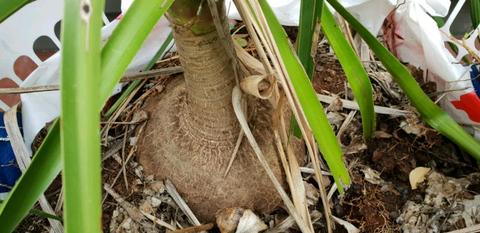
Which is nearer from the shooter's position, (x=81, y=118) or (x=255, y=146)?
(x=81, y=118)

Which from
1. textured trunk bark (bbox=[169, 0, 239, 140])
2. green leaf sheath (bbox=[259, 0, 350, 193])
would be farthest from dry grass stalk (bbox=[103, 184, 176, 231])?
green leaf sheath (bbox=[259, 0, 350, 193])

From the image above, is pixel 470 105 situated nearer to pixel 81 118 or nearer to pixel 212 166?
pixel 212 166

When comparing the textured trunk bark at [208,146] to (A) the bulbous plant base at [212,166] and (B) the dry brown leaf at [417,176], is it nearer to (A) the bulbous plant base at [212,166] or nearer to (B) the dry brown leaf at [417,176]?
(A) the bulbous plant base at [212,166]

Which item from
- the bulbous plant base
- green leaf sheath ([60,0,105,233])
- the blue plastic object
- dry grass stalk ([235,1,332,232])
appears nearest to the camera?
green leaf sheath ([60,0,105,233])

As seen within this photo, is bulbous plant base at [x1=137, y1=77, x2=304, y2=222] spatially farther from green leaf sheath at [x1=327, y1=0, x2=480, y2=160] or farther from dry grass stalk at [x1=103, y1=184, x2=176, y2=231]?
green leaf sheath at [x1=327, y1=0, x2=480, y2=160]

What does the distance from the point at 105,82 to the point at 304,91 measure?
23 cm

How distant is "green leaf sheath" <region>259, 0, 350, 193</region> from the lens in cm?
53

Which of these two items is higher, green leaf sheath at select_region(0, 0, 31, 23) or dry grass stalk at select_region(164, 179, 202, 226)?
green leaf sheath at select_region(0, 0, 31, 23)

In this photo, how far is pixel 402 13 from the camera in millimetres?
894

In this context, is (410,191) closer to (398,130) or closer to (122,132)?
(398,130)

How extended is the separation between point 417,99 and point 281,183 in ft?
0.70

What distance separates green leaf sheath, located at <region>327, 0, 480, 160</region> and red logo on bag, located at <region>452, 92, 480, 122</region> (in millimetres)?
113

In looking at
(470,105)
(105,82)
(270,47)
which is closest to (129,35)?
(105,82)

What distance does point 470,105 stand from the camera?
0.82 metres
